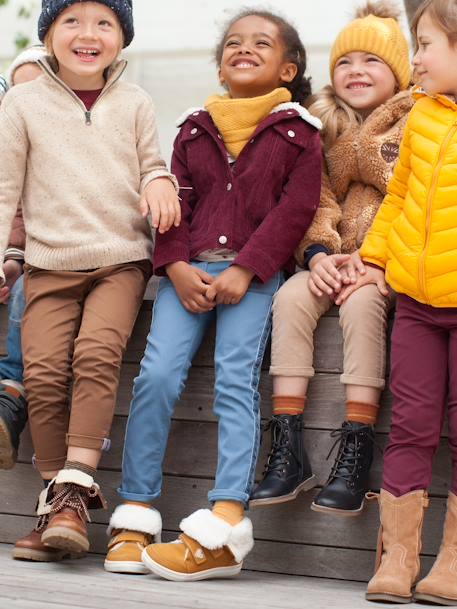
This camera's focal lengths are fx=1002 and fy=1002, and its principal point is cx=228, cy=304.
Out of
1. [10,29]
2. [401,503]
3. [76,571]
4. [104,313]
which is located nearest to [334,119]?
[104,313]

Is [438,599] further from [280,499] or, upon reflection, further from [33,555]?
[33,555]

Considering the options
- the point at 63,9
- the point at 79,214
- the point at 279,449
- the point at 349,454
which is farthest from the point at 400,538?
the point at 63,9

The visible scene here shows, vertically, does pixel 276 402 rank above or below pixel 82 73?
below

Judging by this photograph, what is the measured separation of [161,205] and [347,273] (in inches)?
20.9

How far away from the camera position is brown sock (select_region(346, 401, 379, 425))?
2469 millimetres

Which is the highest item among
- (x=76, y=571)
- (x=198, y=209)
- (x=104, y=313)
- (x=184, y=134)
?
(x=184, y=134)

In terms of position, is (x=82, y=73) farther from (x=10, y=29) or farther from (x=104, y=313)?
(x=10, y=29)

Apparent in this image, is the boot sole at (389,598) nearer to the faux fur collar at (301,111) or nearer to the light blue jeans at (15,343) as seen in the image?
the light blue jeans at (15,343)

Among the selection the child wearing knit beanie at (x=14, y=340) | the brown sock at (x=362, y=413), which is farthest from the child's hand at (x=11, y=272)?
the brown sock at (x=362, y=413)

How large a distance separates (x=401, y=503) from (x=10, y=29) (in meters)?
6.81

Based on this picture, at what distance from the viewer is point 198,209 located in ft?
9.36

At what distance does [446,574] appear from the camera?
2.16 metres

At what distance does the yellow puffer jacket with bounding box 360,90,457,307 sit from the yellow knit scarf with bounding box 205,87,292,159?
50 cm

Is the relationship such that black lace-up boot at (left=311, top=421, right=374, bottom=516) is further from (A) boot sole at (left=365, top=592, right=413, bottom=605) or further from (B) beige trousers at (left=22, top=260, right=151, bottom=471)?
(B) beige trousers at (left=22, top=260, right=151, bottom=471)
